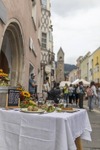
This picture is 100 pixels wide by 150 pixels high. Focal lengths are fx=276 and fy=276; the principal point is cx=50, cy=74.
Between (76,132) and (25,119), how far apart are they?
0.73 meters

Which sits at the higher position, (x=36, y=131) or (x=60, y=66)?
(x=60, y=66)

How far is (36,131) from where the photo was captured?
3.33m

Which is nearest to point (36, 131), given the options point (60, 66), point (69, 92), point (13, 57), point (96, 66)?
point (13, 57)

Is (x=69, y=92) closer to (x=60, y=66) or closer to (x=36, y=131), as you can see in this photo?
(x=36, y=131)

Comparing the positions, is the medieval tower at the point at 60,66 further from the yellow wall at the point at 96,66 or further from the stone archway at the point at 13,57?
the stone archway at the point at 13,57

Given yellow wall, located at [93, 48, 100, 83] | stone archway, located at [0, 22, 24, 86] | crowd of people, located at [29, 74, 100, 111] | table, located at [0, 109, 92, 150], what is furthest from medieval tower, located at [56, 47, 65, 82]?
table, located at [0, 109, 92, 150]

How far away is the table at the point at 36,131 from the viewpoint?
10.6 ft

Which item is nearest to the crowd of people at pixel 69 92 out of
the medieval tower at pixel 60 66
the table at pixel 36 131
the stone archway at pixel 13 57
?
the stone archway at pixel 13 57

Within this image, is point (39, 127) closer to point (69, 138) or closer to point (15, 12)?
point (69, 138)

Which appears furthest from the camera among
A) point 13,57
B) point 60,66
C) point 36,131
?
point 60,66

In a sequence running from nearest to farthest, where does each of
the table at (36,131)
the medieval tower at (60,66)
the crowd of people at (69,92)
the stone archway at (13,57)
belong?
1. the table at (36,131)
2. the stone archway at (13,57)
3. the crowd of people at (69,92)
4. the medieval tower at (60,66)

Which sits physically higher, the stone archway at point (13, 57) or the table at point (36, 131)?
the stone archway at point (13, 57)

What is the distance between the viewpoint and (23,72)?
38.1 ft

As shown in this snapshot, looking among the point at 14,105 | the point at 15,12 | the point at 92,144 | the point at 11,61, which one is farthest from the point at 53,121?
the point at 11,61
